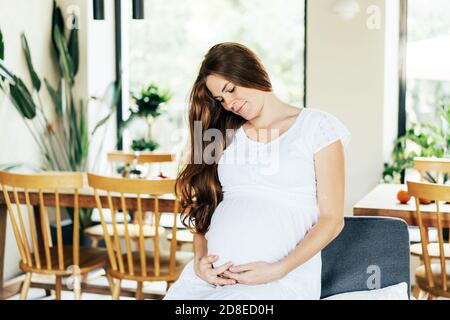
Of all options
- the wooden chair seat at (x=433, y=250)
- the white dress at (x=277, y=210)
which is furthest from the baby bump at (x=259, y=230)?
the wooden chair seat at (x=433, y=250)

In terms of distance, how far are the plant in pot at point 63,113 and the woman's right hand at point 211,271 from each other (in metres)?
2.83

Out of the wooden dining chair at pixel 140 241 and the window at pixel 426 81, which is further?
the window at pixel 426 81

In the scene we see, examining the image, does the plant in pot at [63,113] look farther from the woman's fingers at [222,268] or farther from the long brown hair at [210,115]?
the woman's fingers at [222,268]

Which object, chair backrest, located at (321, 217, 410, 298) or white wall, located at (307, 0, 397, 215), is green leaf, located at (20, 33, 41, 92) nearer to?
white wall, located at (307, 0, 397, 215)

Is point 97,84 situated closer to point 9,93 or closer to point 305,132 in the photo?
point 9,93

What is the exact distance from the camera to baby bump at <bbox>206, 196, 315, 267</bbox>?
5.16 ft

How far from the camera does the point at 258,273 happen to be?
1.50m

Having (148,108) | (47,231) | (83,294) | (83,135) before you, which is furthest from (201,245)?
(83,135)

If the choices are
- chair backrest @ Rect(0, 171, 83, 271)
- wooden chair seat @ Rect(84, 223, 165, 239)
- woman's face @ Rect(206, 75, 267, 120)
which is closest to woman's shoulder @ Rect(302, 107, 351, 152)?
woman's face @ Rect(206, 75, 267, 120)

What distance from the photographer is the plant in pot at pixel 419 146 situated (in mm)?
4141

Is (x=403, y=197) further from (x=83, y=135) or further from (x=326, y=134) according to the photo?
(x=83, y=135)

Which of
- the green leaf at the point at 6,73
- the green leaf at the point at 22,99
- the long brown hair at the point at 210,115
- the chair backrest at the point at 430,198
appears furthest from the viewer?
the green leaf at the point at 22,99

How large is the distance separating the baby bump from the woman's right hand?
0.04 metres
